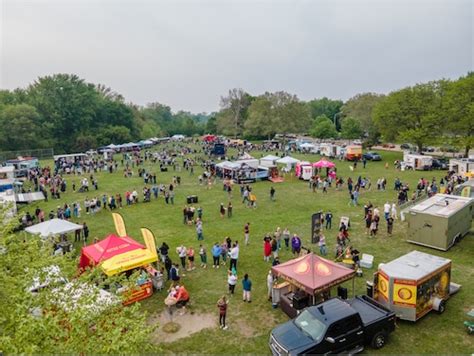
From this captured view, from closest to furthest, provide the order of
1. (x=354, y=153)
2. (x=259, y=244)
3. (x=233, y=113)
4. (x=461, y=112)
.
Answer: (x=259, y=244)
(x=461, y=112)
(x=354, y=153)
(x=233, y=113)

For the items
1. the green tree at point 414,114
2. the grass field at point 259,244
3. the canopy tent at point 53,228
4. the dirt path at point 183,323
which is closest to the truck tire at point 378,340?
the grass field at point 259,244

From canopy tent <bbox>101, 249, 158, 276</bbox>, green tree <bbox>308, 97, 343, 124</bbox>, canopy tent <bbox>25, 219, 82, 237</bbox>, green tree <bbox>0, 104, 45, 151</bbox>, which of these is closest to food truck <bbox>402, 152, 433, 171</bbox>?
canopy tent <bbox>101, 249, 158, 276</bbox>

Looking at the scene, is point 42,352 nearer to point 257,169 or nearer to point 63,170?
point 257,169

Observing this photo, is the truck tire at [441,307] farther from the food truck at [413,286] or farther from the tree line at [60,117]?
the tree line at [60,117]

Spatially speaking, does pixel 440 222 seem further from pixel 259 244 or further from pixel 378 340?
pixel 378 340

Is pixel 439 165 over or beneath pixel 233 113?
beneath

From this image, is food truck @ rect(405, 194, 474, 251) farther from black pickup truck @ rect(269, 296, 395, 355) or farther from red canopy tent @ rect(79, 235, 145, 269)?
red canopy tent @ rect(79, 235, 145, 269)

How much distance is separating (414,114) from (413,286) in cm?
4156

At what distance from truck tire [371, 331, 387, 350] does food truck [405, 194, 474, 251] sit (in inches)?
332

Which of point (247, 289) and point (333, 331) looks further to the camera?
point (247, 289)

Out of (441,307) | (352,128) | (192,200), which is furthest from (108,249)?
(352,128)

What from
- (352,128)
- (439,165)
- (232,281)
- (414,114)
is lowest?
(232,281)

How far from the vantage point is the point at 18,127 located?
59906 mm

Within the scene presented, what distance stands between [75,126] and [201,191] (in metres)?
51.3
